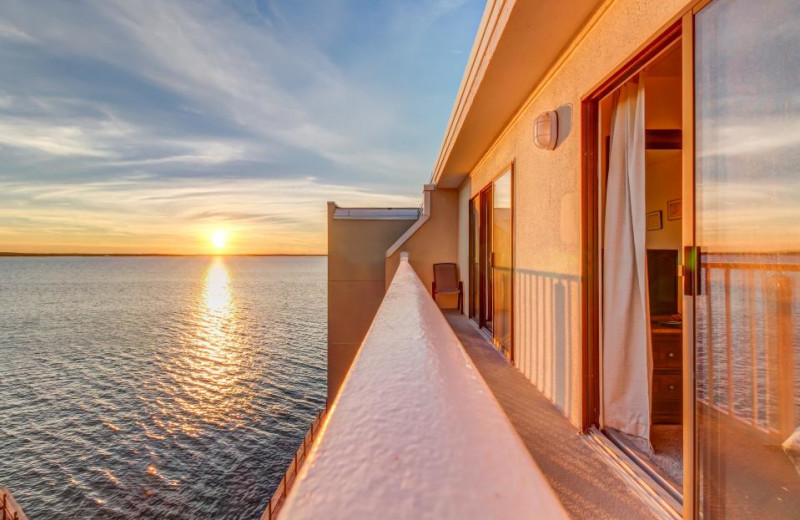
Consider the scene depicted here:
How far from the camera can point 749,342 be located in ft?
4.01

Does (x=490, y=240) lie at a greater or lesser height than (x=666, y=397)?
greater

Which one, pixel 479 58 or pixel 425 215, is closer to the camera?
pixel 479 58

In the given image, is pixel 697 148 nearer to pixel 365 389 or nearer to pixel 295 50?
pixel 365 389

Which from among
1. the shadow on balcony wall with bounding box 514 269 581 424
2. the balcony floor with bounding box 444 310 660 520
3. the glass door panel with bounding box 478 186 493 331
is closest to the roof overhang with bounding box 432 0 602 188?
the glass door panel with bounding box 478 186 493 331

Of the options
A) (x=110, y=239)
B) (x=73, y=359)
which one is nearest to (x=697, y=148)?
(x=73, y=359)

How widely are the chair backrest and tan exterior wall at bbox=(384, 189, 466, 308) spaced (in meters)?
0.34

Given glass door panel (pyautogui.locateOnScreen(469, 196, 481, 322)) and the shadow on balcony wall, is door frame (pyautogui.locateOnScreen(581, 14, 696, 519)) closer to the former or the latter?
the shadow on balcony wall

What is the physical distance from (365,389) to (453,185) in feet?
23.1

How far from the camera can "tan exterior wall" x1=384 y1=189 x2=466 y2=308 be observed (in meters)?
7.34

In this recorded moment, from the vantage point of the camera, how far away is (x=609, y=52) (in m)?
2.08

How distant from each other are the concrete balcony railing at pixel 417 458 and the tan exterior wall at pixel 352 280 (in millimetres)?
7739

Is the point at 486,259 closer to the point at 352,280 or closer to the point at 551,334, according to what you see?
the point at 551,334

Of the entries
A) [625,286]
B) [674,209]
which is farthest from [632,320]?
[674,209]

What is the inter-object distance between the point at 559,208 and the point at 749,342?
1.66 m
